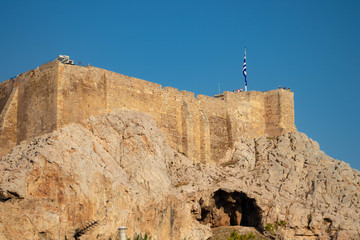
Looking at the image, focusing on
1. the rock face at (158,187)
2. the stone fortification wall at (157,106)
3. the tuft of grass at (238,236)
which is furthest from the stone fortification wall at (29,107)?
the tuft of grass at (238,236)

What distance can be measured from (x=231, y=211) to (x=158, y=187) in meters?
8.42

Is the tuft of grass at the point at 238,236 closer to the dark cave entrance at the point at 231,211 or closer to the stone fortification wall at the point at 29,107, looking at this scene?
the dark cave entrance at the point at 231,211

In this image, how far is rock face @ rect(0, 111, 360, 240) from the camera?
123 ft

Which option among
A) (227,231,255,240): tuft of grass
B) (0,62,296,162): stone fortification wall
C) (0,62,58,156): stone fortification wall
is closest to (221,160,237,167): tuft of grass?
(0,62,296,162): stone fortification wall

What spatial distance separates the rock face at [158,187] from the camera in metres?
37.6

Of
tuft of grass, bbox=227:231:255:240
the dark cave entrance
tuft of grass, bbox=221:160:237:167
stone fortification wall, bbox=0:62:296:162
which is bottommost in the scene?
tuft of grass, bbox=227:231:255:240

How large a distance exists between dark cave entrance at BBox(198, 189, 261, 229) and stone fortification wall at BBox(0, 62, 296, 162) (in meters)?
3.76

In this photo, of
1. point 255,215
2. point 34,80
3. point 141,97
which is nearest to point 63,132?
point 34,80

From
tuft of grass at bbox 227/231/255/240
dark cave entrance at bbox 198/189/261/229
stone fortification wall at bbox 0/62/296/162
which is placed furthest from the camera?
dark cave entrance at bbox 198/189/261/229

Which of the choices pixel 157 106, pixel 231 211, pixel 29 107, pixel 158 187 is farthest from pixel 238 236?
pixel 29 107

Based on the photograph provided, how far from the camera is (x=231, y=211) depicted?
5047cm

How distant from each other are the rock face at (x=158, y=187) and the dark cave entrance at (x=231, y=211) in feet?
0.23

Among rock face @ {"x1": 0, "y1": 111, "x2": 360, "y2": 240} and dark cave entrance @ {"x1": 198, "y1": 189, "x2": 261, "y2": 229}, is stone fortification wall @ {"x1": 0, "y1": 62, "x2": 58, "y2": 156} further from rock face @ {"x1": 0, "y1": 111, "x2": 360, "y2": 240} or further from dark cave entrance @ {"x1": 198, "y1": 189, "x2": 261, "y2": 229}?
dark cave entrance @ {"x1": 198, "y1": 189, "x2": 261, "y2": 229}

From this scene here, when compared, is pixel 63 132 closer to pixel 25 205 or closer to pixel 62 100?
pixel 62 100
